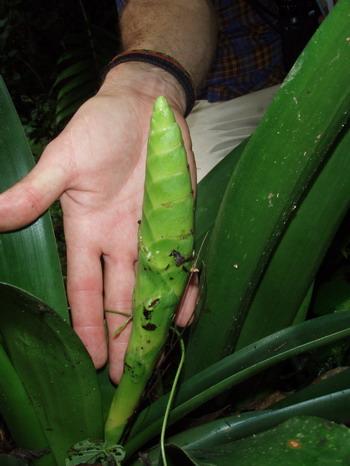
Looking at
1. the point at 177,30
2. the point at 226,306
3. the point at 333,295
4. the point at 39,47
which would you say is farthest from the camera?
the point at 39,47

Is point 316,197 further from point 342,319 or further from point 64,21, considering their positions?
point 64,21

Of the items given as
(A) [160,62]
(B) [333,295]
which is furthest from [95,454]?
(A) [160,62]

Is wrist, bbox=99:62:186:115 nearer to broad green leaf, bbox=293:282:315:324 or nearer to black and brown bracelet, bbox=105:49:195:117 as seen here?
black and brown bracelet, bbox=105:49:195:117

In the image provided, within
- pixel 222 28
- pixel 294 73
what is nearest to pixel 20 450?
pixel 294 73

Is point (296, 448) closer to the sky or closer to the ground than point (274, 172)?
closer to the ground

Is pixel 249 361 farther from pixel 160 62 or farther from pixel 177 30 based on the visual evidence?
pixel 177 30

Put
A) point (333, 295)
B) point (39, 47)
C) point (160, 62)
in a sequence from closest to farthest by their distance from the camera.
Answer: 1. point (333, 295)
2. point (160, 62)
3. point (39, 47)
